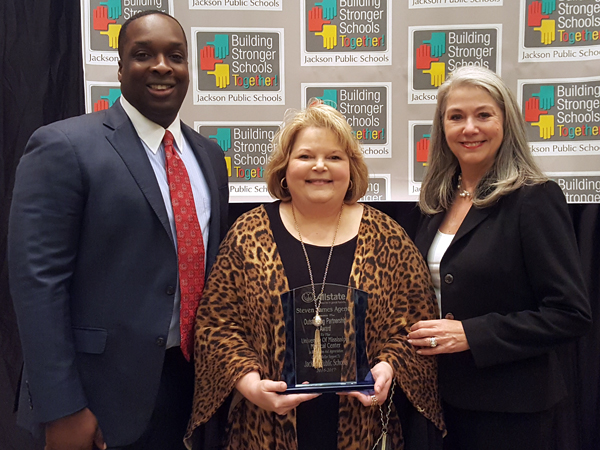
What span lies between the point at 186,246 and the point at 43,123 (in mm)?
1403

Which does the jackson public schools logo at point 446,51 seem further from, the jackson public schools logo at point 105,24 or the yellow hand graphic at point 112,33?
the yellow hand graphic at point 112,33

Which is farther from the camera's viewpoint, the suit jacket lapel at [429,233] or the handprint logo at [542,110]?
the handprint logo at [542,110]

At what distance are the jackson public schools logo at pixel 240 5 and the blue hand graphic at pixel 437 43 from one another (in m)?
0.75

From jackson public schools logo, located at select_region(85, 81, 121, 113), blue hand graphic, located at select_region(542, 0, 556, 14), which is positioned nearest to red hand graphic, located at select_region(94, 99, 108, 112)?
jackson public schools logo, located at select_region(85, 81, 121, 113)

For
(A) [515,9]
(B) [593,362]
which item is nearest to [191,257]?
(A) [515,9]

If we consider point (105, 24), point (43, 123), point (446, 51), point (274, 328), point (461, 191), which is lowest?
point (274, 328)

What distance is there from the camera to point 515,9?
236 centimetres

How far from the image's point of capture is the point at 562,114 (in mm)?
2396

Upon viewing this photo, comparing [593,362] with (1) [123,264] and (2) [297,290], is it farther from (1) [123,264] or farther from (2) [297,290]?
(1) [123,264]

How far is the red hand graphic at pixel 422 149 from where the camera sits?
244 cm

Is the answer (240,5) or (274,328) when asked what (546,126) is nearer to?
(240,5)

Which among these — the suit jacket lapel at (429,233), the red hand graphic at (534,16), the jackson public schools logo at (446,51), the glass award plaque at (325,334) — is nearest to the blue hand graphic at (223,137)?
the jackson public schools logo at (446,51)

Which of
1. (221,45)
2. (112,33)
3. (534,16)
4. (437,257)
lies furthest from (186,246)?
(534,16)

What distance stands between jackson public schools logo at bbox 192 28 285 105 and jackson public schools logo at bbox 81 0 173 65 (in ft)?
1.06
